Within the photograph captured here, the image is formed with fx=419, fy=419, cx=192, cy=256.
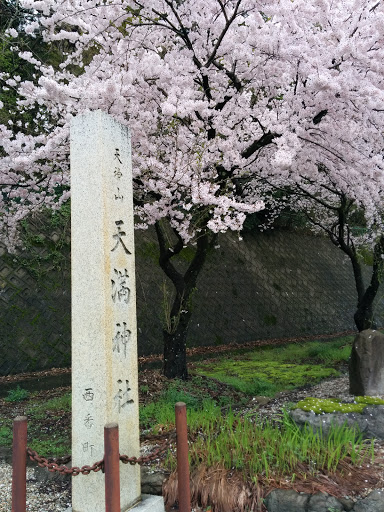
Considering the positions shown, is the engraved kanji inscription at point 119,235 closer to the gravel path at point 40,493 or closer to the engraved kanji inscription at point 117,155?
the engraved kanji inscription at point 117,155

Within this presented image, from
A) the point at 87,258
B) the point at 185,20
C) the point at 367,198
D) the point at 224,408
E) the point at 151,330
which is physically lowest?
the point at 224,408

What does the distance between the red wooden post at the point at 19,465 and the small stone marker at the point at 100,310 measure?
17.6 inches

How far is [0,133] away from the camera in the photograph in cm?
716

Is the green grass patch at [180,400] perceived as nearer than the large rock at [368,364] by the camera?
Yes

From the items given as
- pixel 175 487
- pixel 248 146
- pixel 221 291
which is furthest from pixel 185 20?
pixel 221 291

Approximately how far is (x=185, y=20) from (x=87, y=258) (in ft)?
17.4

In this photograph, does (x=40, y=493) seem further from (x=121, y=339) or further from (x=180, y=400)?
(x=180, y=400)

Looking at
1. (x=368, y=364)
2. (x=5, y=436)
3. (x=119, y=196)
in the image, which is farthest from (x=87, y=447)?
(x=368, y=364)

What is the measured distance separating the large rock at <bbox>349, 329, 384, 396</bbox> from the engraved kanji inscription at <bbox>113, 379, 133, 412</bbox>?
4.10 meters

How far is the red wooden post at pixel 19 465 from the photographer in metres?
Answer: 2.51

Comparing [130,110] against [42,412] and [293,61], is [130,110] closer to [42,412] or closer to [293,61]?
[293,61]

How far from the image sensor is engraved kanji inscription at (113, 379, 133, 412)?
298 cm

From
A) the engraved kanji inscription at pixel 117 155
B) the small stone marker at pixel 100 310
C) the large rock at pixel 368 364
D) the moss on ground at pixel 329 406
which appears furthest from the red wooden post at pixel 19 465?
the large rock at pixel 368 364

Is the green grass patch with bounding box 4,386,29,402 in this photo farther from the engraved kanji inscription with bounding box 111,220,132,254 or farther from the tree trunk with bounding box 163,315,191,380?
the engraved kanji inscription with bounding box 111,220,132,254
